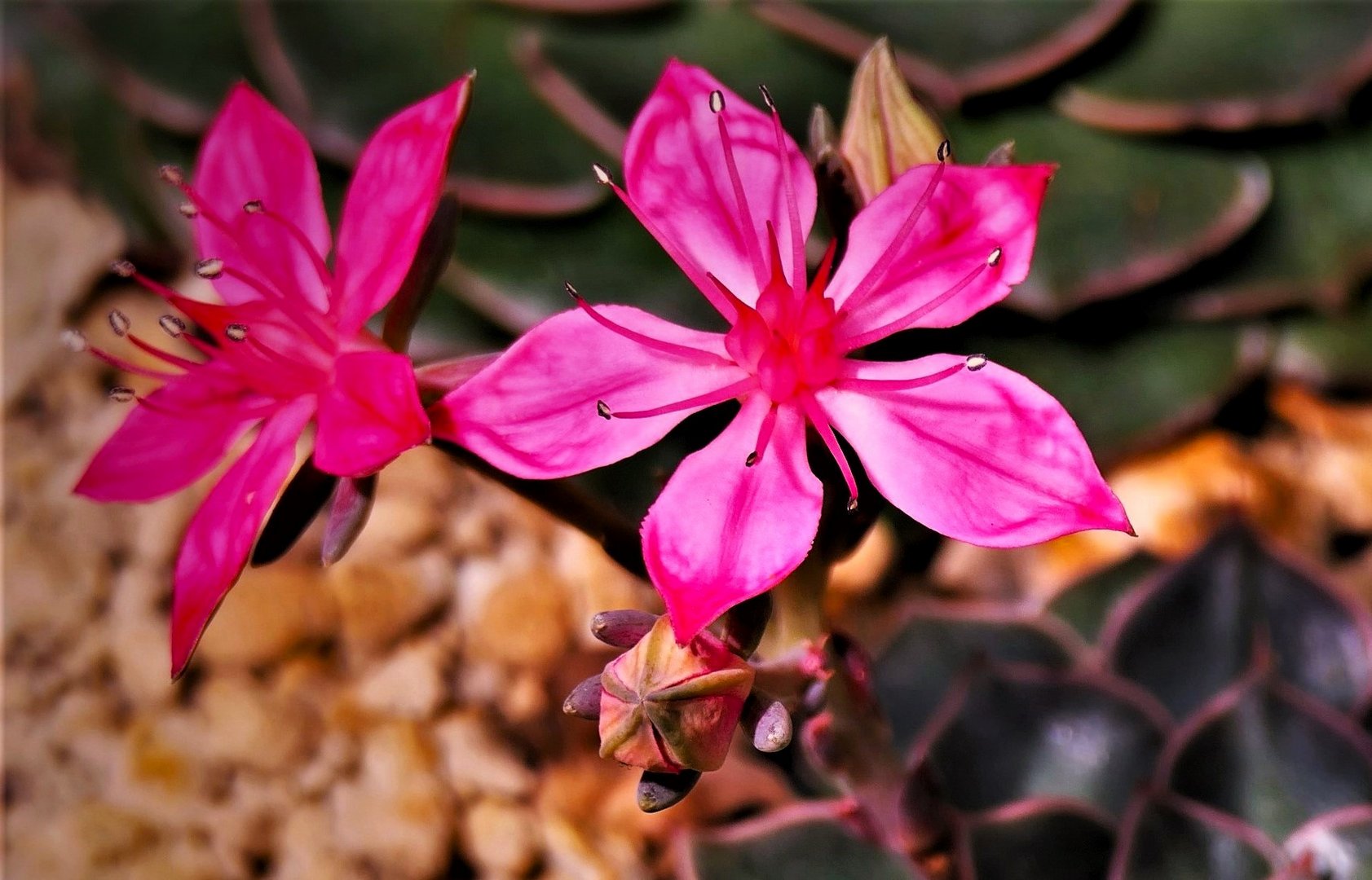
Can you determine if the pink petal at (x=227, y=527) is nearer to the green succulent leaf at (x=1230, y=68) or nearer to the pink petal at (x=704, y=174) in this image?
the pink petal at (x=704, y=174)

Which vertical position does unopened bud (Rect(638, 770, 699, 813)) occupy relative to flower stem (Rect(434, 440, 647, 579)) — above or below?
below

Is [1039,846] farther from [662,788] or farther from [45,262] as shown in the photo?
[45,262]

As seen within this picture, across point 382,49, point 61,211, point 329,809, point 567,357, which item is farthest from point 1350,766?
point 61,211

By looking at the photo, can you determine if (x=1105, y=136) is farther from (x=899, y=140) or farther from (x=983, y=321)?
(x=899, y=140)

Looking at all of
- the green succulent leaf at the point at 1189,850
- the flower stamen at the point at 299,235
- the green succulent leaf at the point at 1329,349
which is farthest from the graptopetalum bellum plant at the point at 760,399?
the green succulent leaf at the point at 1329,349

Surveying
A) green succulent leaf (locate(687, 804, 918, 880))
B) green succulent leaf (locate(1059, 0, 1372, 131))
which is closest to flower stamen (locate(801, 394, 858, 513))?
green succulent leaf (locate(687, 804, 918, 880))

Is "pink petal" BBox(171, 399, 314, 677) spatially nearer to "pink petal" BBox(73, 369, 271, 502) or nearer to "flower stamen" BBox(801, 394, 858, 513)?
"pink petal" BBox(73, 369, 271, 502)

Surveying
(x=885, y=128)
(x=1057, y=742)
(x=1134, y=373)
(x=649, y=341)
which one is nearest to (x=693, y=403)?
(x=649, y=341)
